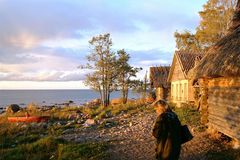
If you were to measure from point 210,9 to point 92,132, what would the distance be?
79.7 feet

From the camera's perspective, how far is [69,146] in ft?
42.3

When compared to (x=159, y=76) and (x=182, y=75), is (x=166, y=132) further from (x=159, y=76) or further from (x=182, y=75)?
(x=159, y=76)

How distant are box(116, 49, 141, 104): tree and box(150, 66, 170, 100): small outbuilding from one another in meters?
2.83

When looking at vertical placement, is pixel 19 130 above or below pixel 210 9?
below

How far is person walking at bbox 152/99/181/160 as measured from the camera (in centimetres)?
772

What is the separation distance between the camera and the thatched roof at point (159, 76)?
3588 centimetres

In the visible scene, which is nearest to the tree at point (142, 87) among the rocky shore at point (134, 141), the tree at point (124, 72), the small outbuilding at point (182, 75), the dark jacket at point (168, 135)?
the tree at point (124, 72)

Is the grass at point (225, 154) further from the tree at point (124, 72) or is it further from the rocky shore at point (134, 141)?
the tree at point (124, 72)

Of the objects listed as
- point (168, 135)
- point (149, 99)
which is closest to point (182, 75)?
point (149, 99)

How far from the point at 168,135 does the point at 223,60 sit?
4.48 metres

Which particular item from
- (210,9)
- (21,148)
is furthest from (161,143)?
(210,9)

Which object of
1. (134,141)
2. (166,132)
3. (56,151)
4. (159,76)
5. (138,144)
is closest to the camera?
(166,132)

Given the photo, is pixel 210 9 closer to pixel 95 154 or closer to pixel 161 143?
pixel 95 154

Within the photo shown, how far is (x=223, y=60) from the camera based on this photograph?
1124 cm
